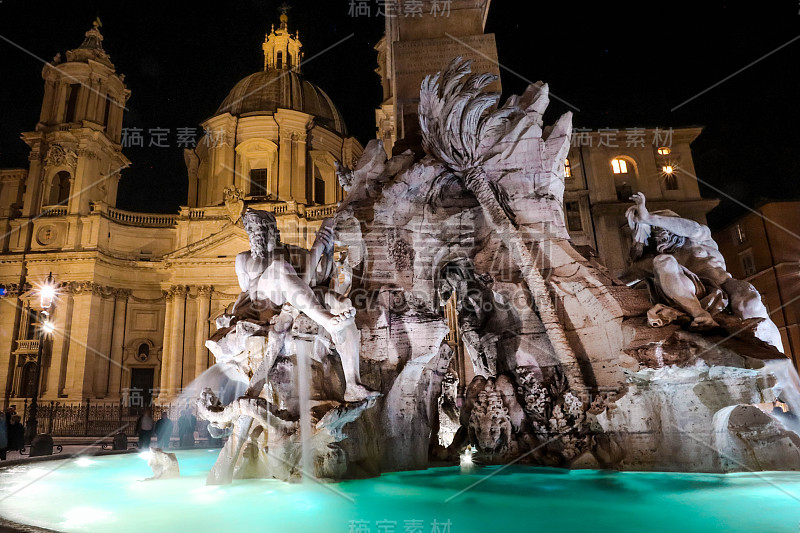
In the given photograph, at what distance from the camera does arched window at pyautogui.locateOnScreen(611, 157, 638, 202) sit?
85.9ft

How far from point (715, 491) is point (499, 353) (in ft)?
8.87

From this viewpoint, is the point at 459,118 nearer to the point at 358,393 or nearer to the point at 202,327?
the point at 358,393

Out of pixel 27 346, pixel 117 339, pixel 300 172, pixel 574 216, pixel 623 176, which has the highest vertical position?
pixel 300 172

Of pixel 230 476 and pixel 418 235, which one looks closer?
pixel 230 476

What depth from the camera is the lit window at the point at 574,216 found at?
1012 inches

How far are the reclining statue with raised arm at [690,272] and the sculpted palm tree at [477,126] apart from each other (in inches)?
49.3

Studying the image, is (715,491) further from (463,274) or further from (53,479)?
(53,479)

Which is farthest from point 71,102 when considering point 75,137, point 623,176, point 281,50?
point 623,176

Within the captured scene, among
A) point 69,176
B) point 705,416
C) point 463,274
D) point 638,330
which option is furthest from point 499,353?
point 69,176

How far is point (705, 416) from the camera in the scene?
4812mm

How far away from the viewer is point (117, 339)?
101ft

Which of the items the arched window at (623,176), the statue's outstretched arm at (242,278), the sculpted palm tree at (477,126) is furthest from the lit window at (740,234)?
the statue's outstretched arm at (242,278)

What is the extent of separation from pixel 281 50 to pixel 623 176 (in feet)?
102

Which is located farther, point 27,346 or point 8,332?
point 8,332
